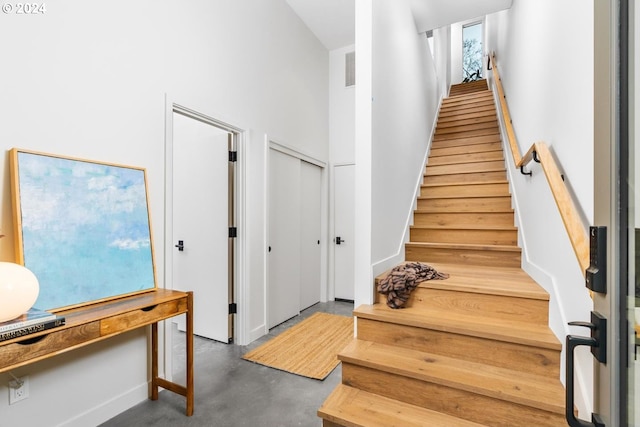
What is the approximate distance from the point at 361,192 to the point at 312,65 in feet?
8.82

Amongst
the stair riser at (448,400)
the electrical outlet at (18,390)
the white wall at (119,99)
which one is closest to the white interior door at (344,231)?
the white wall at (119,99)

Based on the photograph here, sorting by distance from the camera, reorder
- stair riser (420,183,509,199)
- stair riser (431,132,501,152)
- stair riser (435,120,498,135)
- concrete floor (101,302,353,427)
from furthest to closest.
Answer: stair riser (435,120,498,135), stair riser (431,132,501,152), stair riser (420,183,509,199), concrete floor (101,302,353,427)

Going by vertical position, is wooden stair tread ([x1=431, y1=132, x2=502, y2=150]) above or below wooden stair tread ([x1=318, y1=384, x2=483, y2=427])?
above

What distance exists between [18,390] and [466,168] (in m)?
4.13

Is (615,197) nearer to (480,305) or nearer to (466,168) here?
(480,305)

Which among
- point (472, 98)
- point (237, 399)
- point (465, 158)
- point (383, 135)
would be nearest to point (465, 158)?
point (465, 158)

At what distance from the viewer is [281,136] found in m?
3.59

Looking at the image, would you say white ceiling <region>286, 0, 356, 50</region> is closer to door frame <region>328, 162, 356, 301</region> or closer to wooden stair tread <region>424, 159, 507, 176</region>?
door frame <region>328, 162, 356, 301</region>

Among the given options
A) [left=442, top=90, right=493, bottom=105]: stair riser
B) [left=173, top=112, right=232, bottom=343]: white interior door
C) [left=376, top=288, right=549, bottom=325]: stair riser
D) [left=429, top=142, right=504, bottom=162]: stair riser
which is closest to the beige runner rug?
[left=173, top=112, right=232, bottom=343]: white interior door

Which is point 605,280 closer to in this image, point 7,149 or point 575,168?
point 575,168

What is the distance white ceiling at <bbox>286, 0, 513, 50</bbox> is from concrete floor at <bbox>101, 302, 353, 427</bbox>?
3.67 metres

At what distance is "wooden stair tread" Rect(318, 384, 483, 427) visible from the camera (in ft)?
4.89

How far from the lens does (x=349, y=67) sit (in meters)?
4.52

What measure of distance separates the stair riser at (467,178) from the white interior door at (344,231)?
44.3 inches
